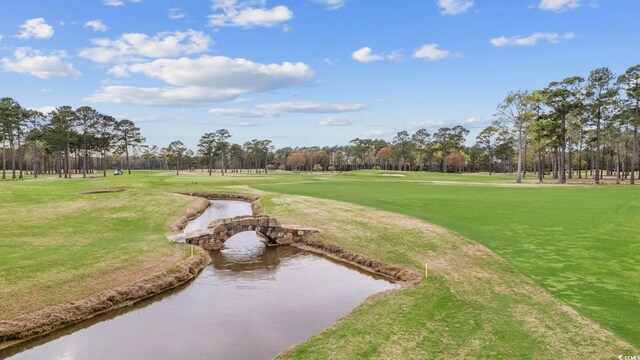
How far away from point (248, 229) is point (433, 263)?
13980 millimetres

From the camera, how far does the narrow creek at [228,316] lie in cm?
1510

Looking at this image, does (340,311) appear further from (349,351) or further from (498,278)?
(498,278)

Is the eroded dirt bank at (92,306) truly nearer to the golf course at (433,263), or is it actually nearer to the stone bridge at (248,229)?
the golf course at (433,263)

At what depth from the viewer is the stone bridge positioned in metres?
29.7

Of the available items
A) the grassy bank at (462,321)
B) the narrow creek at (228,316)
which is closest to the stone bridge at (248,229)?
the narrow creek at (228,316)

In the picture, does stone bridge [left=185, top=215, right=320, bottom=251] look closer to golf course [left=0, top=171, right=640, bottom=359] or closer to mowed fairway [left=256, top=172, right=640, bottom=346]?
golf course [left=0, top=171, right=640, bottom=359]

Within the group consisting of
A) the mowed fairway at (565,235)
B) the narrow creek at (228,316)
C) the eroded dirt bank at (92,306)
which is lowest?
the narrow creek at (228,316)

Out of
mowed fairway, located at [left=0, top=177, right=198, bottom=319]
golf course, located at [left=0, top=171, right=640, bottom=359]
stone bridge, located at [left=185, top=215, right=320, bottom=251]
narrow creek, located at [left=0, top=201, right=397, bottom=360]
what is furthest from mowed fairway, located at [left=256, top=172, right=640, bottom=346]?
mowed fairway, located at [left=0, top=177, right=198, bottom=319]

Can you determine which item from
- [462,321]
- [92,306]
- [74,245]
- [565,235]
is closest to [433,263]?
[462,321]

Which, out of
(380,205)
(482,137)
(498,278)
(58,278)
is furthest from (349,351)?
(482,137)

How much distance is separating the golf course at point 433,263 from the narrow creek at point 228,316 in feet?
6.02

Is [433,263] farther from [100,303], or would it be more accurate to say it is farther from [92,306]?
[92,306]

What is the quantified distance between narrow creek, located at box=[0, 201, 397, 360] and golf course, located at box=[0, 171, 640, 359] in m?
1.83

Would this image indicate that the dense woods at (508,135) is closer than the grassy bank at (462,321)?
No
